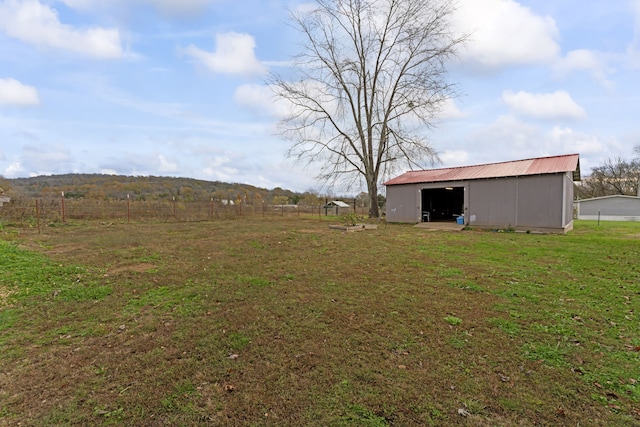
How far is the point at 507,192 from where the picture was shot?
45.3 feet

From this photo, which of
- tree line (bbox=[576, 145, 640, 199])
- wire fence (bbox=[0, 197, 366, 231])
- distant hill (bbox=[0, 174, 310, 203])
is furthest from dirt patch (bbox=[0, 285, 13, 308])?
tree line (bbox=[576, 145, 640, 199])

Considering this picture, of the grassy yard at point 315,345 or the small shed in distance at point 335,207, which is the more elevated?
the small shed in distance at point 335,207

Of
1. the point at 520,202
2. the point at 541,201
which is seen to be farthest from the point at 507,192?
the point at 541,201

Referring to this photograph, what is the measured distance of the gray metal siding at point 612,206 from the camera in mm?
25906

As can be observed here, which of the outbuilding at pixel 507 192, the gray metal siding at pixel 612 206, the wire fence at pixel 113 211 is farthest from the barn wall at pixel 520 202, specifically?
the gray metal siding at pixel 612 206

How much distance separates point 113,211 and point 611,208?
39151mm

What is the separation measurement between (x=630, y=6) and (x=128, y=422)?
1573cm

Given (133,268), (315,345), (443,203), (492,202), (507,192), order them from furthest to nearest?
(443,203)
(492,202)
(507,192)
(133,268)
(315,345)

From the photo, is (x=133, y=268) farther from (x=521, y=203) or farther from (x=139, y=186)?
(x=139, y=186)

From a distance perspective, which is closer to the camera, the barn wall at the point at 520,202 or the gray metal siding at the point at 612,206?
the barn wall at the point at 520,202

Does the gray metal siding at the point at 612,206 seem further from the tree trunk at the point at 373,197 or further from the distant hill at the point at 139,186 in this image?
the distant hill at the point at 139,186

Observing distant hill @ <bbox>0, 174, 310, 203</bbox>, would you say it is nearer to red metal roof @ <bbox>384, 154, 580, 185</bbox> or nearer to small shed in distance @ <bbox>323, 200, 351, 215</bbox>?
small shed in distance @ <bbox>323, 200, 351, 215</bbox>

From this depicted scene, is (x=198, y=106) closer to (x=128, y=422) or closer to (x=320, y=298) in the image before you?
(x=320, y=298)

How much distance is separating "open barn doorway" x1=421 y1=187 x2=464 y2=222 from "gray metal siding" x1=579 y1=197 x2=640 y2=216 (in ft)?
51.1
